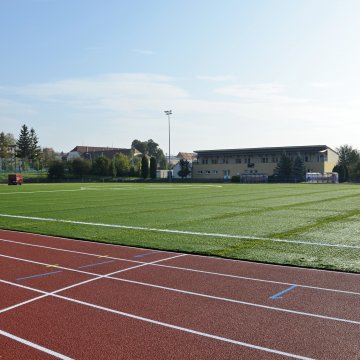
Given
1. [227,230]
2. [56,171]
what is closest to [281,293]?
[227,230]

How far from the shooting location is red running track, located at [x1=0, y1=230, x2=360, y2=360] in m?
5.20

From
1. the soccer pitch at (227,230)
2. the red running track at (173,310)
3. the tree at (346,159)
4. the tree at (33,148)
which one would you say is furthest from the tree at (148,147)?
the red running track at (173,310)

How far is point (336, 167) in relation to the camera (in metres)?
83.7

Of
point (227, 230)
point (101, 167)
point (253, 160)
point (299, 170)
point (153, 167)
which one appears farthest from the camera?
point (101, 167)

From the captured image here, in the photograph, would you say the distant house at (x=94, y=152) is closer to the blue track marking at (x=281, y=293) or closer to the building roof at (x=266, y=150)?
the building roof at (x=266, y=150)

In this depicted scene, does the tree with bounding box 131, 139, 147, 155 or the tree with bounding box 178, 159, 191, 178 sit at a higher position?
the tree with bounding box 131, 139, 147, 155

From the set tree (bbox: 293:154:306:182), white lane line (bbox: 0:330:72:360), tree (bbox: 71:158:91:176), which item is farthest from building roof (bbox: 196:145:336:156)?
white lane line (bbox: 0:330:72:360)

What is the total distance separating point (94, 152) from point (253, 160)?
88694 mm

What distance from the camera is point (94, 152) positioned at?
164 m

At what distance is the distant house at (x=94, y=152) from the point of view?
15175cm

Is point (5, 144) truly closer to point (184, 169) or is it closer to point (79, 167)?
point (79, 167)

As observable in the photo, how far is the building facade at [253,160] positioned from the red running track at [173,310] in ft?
254

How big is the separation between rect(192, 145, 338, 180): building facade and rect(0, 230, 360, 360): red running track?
7742 cm

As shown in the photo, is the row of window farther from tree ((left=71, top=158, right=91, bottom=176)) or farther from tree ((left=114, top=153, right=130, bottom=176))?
tree ((left=71, top=158, right=91, bottom=176))
